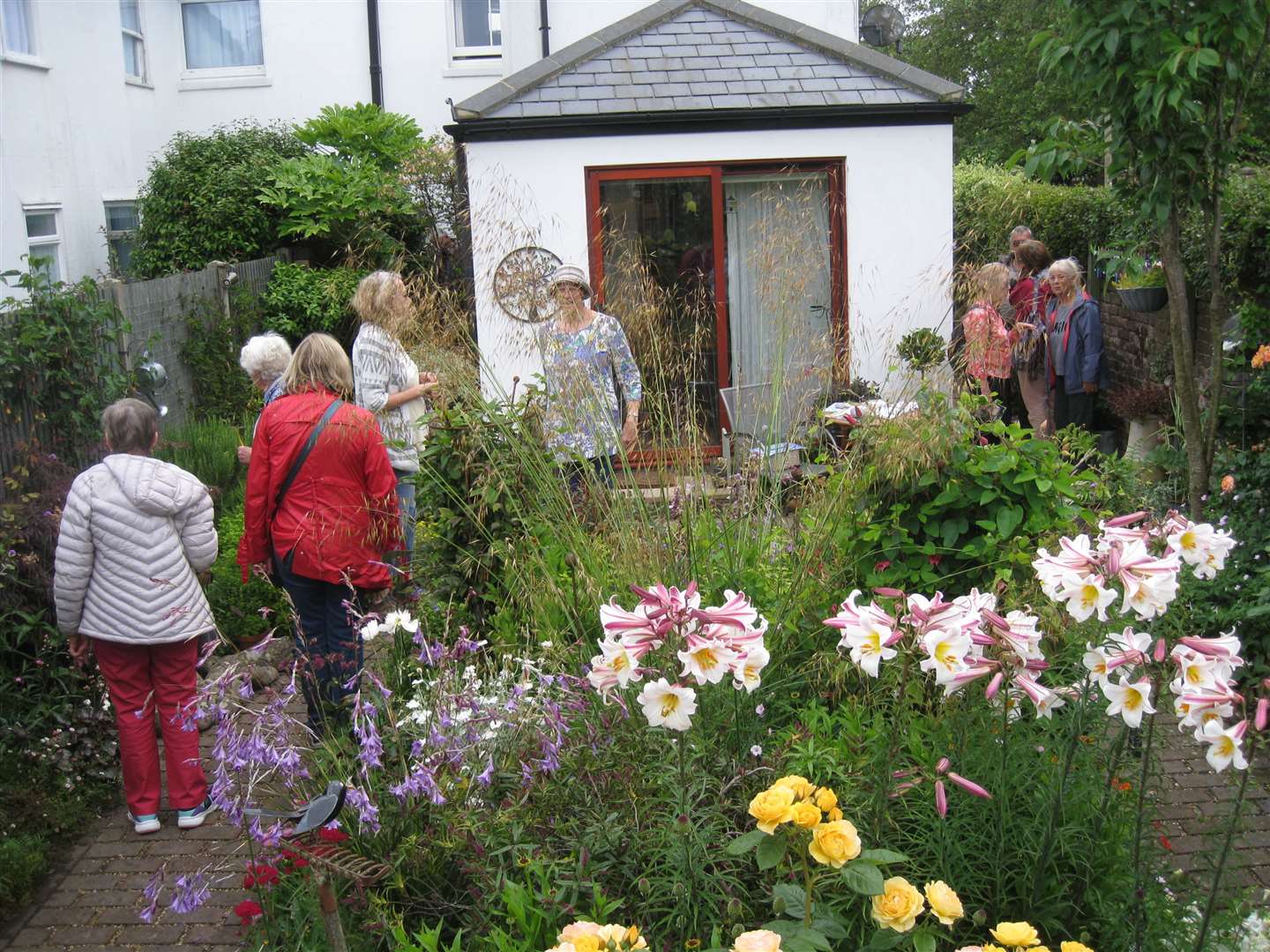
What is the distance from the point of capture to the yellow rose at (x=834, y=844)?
86.7 inches

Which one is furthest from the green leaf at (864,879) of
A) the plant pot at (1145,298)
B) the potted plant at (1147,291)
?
the plant pot at (1145,298)

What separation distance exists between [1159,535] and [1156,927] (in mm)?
893

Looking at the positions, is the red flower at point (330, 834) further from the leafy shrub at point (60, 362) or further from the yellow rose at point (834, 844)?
the leafy shrub at point (60, 362)

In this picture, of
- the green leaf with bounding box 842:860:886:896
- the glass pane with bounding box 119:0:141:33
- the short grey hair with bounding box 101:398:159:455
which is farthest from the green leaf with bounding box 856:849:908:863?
the glass pane with bounding box 119:0:141:33

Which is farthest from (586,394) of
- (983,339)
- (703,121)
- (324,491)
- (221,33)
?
(221,33)

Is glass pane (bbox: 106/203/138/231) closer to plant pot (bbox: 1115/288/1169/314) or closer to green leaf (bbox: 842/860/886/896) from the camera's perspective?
plant pot (bbox: 1115/288/1169/314)

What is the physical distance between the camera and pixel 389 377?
19.5ft

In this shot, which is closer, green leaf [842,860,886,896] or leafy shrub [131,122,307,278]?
green leaf [842,860,886,896]

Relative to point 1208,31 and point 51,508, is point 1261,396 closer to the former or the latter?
point 1208,31

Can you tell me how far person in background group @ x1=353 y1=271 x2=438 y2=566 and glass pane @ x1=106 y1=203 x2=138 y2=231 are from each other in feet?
30.1

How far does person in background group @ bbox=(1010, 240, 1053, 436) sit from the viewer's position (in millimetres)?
8562

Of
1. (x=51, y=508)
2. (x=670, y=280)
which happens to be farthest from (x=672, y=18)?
(x=51, y=508)

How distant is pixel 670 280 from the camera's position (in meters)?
9.16

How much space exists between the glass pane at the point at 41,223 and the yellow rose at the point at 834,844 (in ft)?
38.4
